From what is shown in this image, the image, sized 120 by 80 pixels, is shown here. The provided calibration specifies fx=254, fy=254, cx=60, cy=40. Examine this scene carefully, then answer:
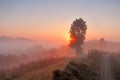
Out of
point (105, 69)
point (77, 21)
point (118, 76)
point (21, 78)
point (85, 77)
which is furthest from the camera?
point (77, 21)

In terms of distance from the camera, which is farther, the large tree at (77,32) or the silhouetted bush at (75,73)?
the large tree at (77,32)

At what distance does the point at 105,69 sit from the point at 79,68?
8216 mm

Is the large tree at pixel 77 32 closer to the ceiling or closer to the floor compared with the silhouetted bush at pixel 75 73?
closer to the ceiling

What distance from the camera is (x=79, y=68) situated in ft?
116

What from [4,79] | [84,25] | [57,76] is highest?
[84,25]

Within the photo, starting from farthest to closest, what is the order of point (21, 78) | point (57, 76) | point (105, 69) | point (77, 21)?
1. point (77, 21)
2. point (21, 78)
3. point (105, 69)
4. point (57, 76)

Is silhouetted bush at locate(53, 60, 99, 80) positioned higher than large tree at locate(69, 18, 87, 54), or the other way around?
large tree at locate(69, 18, 87, 54)

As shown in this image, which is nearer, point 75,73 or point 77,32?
point 75,73

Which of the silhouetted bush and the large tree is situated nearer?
the silhouetted bush

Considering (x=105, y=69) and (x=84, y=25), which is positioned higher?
(x=84, y=25)

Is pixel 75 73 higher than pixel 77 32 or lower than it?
lower

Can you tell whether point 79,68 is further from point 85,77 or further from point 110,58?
point 110,58

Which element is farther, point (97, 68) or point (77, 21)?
point (77, 21)

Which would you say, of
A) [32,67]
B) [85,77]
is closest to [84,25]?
[32,67]
